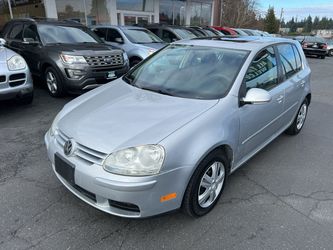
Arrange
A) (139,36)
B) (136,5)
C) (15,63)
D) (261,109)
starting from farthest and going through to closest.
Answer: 1. (136,5)
2. (139,36)
3. (15,63)
4. (261,109)

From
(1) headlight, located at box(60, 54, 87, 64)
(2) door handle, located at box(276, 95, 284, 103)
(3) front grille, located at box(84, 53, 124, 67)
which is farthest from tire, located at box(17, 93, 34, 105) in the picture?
(2) door handle, located at box(276, 95, 284, 103)

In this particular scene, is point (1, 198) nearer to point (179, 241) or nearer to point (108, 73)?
point (179, 241)

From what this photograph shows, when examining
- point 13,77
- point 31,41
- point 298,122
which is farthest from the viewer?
point 31,41

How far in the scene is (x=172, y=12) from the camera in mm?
20766

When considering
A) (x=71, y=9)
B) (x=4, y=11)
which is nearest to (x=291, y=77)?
(x=71, y=9)

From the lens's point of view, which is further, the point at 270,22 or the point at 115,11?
the point at 270,22

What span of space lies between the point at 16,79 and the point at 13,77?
67 millimetres

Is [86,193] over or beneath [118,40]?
beneath

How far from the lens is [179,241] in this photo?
2459 mm

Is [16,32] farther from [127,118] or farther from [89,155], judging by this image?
[89,155]

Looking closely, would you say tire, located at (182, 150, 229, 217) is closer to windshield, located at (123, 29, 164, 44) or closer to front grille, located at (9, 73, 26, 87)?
front grille, located at (9, 73, 26, 87)

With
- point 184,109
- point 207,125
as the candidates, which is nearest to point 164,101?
point 184,109

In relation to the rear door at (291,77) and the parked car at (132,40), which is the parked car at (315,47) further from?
the rear door at (291,77)

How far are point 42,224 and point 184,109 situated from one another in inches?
64.8
